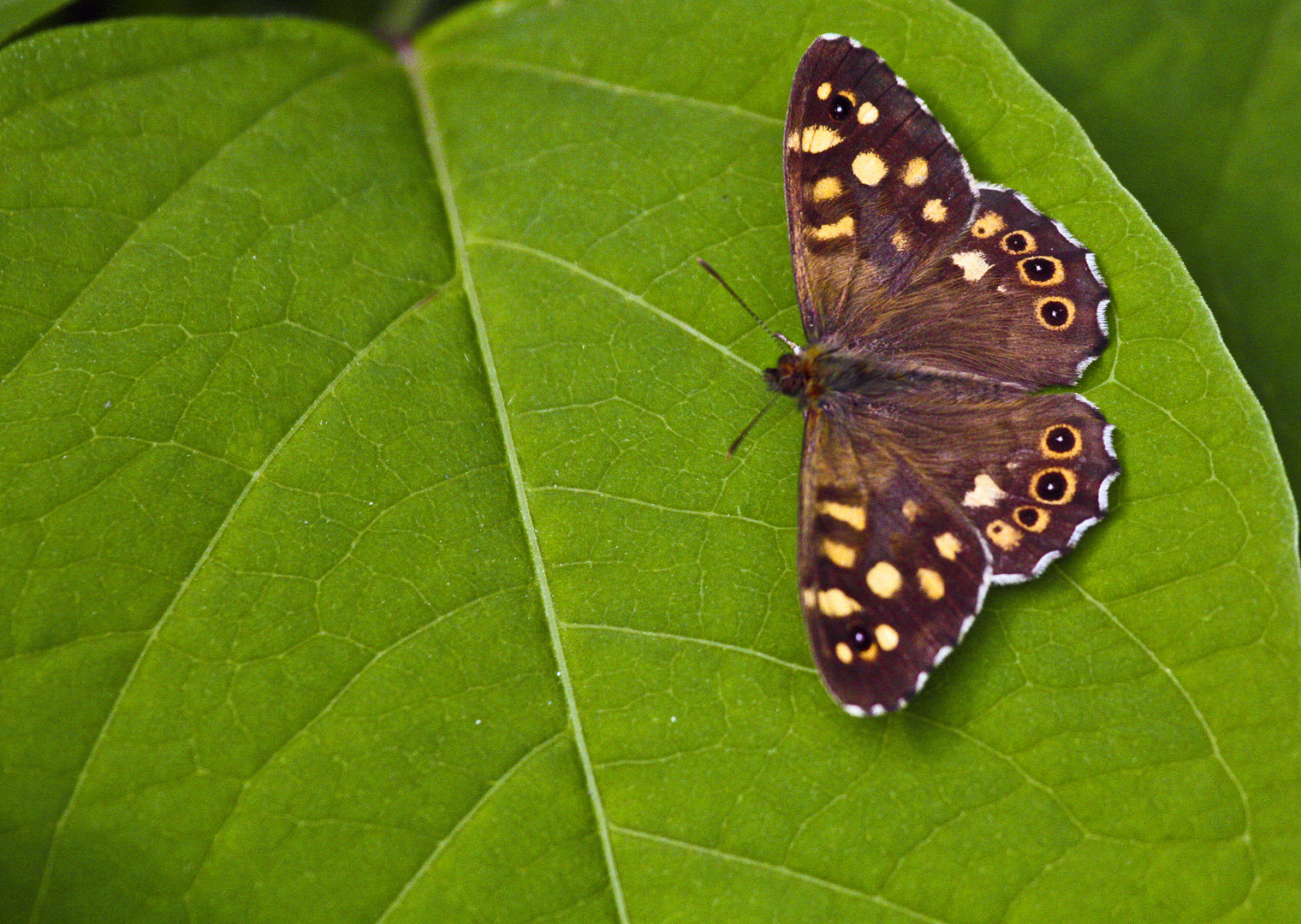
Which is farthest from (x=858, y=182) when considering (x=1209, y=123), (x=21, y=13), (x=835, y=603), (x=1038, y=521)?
(x=21, y=13)

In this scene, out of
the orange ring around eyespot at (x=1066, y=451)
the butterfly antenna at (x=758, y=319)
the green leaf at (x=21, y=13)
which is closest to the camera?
the orange ring around eyespot at (x=1066, y=451)

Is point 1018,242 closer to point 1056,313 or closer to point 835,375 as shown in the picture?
point 1056,313

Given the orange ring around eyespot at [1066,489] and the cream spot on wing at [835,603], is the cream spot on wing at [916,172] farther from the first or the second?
the cream spot on wing at [835,603]

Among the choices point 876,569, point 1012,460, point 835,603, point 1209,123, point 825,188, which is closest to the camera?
point 835,603

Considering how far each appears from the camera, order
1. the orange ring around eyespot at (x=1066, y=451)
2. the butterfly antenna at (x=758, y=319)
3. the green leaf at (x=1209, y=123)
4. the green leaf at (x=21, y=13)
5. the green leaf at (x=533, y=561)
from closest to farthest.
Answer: the green leaf at (x=533, y=561)
the orange ring around eyespot at (x=1066, y=451)
the green leaf at (x=21, y=13)
the butterfly antenna at (x=758, y=319)
the green leaf at (x=1209, y=123)

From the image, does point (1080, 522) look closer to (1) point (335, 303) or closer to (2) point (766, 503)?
(2) point (766, 503)

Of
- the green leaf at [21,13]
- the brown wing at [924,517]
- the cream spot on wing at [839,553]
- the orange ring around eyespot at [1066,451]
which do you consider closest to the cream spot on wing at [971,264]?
the brown wing at [924,517]
